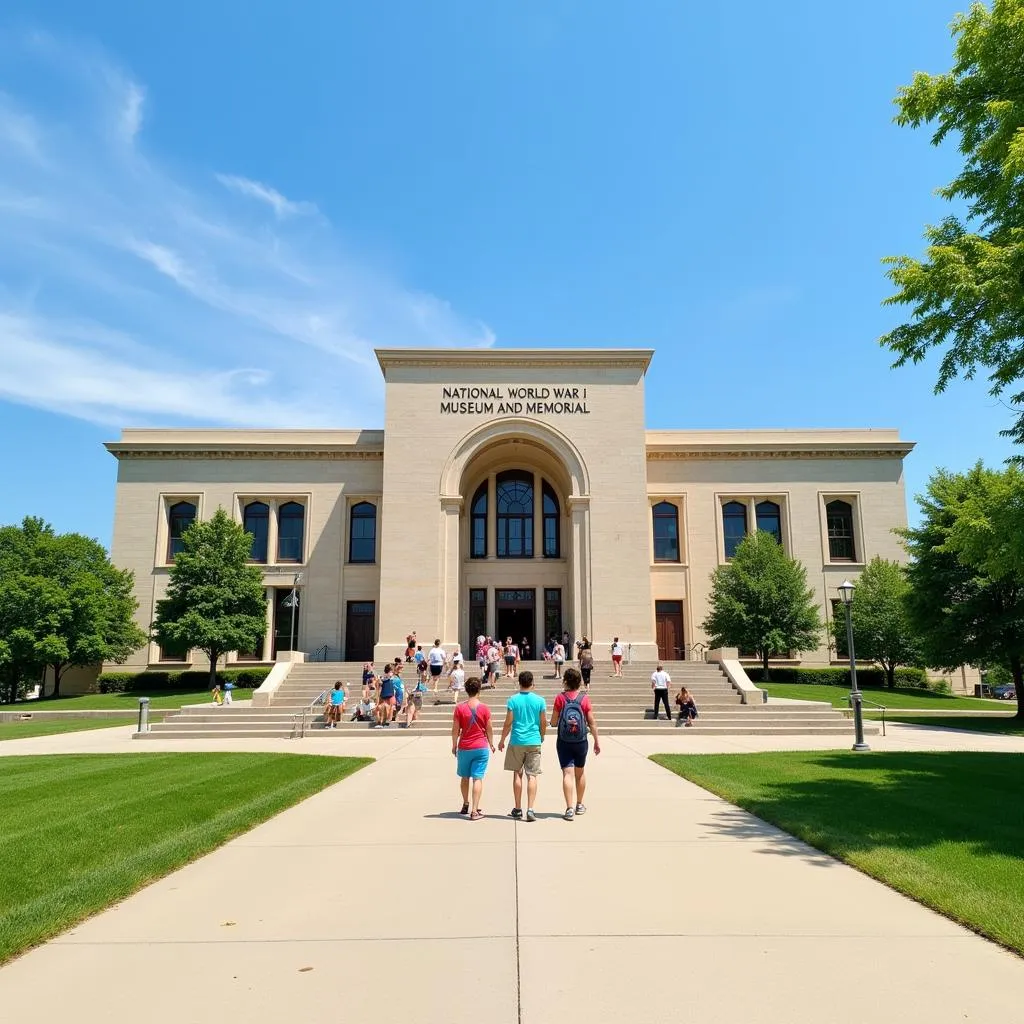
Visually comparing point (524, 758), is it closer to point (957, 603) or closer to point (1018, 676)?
point (957, 603)

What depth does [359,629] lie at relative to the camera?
129ft

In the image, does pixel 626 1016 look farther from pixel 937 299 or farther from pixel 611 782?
pixel 937 299

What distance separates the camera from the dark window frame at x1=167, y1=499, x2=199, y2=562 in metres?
40.4

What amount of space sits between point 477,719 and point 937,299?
762 cm

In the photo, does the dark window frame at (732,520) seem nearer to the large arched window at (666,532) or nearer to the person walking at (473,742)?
the large arched window at (666,532)

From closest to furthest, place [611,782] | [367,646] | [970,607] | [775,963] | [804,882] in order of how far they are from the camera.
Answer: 1. [775,963]
2. [804,882]
3. [611,782]
4. [970,607]
5. [367,646]

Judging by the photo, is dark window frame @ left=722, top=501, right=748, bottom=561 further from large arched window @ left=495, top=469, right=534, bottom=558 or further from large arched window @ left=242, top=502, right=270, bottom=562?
large arched window @ left=242, top=502, right=270, bottom=562

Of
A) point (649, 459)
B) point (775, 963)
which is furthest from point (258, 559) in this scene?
point (775, 963)

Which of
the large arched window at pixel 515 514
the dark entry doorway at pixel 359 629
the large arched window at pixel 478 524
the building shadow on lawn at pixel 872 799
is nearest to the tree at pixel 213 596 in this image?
the dark entry doorway at pixel 359 629

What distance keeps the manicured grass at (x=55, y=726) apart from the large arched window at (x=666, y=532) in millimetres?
25566

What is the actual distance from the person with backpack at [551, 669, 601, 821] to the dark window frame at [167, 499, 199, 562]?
117ft

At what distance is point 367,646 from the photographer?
39219mm

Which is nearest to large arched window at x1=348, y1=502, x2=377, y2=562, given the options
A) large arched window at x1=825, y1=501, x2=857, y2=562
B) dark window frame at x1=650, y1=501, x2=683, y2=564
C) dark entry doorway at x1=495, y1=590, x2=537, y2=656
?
dark entry doorway at x1=495, y1=590, x2=537, y2=656

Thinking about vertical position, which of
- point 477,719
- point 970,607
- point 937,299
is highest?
point 937,299
